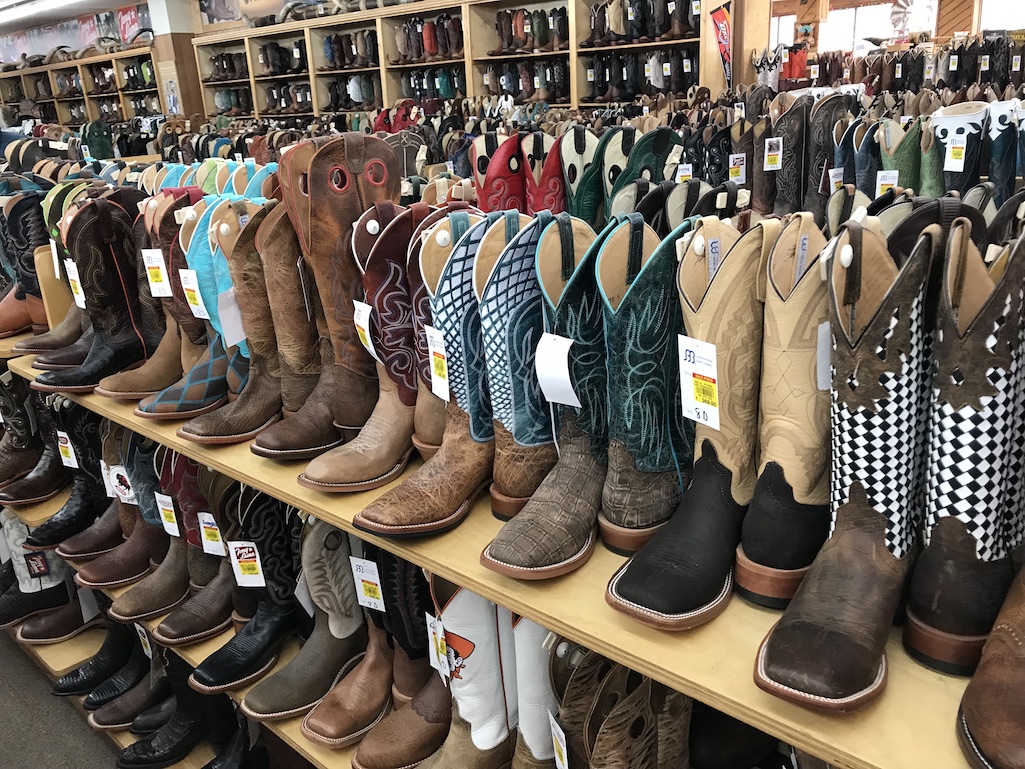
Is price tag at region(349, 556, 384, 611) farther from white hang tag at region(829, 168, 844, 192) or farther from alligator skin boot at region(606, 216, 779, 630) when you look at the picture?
white hang tag at region(829, 168, 844, 192)

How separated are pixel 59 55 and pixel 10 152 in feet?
36.9

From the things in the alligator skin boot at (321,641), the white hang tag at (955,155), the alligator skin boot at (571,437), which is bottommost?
the alligator skin boot at (321,641)

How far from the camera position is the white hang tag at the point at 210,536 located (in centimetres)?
201

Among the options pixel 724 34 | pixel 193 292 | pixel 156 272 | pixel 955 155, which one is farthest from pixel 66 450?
pixel 724 34

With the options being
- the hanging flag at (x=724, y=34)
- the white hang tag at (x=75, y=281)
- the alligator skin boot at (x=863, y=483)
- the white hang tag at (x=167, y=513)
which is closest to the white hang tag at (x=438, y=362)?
the alligator skin boot at (x=863, y=483)

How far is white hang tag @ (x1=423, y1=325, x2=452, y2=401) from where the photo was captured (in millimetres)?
1336

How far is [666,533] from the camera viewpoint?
3.62ft

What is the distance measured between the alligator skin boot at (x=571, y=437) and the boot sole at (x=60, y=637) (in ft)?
7.62

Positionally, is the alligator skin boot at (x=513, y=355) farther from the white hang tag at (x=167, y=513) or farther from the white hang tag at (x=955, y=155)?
the white hang tag at (x=955, y=155)

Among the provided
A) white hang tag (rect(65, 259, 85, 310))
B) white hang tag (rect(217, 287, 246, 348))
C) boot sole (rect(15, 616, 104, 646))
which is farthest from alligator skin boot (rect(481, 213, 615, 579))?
boot sole (rect(15, 616, 104, 646))

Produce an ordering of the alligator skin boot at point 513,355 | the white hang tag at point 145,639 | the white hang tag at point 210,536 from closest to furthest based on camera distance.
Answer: the alligator skin boot at point 513,355, the white hang tag at point 210,536, the white hang tag at point 145,639

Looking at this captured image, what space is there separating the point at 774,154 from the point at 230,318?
8.05ft

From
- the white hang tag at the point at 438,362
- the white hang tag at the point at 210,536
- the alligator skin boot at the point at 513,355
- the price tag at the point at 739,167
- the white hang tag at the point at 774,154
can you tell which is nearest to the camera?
the alligator skin boot at the point at 513,355

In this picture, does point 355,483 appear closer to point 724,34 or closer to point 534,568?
point 534,568
